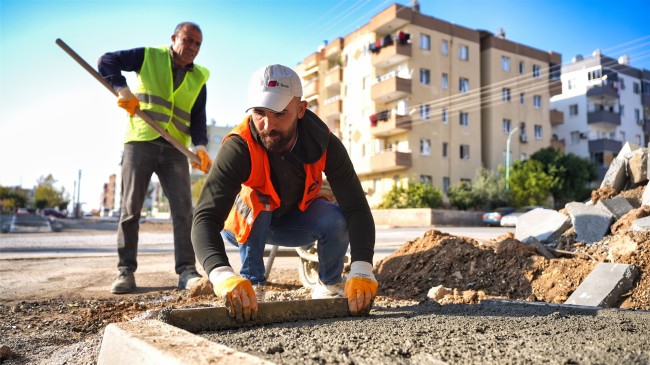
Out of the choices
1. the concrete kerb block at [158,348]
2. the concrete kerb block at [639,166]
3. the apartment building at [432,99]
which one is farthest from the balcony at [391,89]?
the concrete kerb block at [158,348]

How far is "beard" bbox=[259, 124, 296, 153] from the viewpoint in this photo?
259 centimetres

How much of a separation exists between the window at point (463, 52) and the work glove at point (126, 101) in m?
31.9

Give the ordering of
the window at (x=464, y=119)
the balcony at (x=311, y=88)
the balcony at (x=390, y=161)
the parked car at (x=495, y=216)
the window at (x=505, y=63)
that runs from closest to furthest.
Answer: the parked car at (x=495, y=216), the balcony at (x=390, y=161), the window at (x=464, y=119), the window at (x=505, y=63), the balcony at (x=311, y=88)

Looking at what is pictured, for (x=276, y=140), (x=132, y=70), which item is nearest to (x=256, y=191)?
(x=276, y=140)

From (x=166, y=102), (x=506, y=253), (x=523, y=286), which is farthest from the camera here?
(x=166, y=102)

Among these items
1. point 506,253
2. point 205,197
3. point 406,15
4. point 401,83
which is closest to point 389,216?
point 401,83

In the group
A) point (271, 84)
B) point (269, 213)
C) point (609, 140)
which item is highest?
point (609, 140)

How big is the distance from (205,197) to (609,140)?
4486 cm

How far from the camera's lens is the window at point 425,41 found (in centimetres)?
3172

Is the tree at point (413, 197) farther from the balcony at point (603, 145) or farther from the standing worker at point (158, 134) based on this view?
the standing worker at point (158, 134)

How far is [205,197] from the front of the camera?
2.49m

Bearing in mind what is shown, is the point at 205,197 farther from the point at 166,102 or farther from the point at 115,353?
the point at 166,102

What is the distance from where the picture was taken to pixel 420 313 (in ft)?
8.55

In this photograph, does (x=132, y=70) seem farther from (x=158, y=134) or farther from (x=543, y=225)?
(x=543, y=225)
